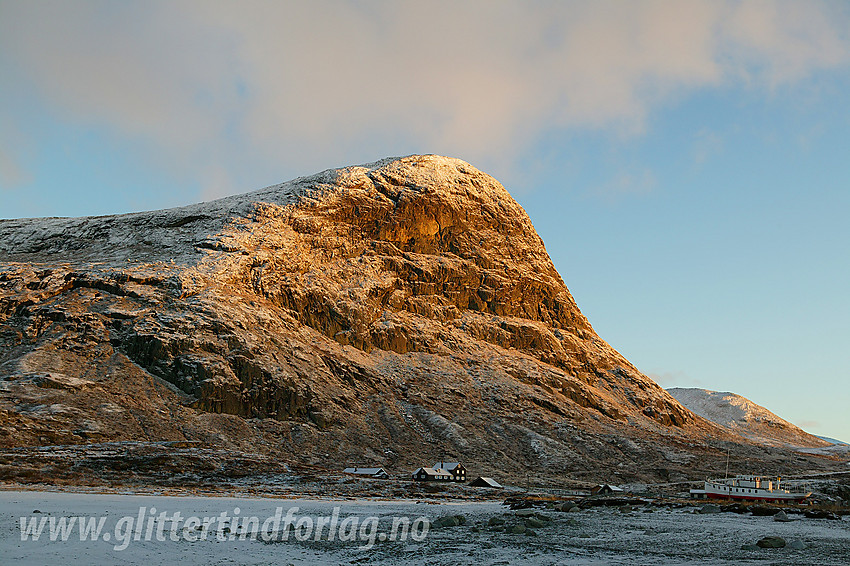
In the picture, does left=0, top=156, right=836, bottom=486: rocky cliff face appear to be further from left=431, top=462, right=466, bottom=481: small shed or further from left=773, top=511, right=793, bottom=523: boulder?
left=773, top=511, right=793, bottom=523: boulder

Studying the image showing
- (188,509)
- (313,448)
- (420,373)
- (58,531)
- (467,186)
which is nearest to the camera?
(58,531)

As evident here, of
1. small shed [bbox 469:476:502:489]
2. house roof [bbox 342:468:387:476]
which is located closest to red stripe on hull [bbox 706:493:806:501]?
small shed [bbox 469:476:502:489]

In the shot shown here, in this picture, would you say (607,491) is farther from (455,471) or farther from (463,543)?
(463,543)

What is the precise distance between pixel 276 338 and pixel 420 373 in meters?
28.1

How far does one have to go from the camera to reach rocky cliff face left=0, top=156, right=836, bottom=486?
3957 inches

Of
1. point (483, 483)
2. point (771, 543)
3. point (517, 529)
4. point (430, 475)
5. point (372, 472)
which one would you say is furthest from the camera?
point (372, 472)

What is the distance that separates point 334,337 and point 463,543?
105077mm

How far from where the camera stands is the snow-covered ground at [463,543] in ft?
75.8

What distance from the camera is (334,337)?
131 meters

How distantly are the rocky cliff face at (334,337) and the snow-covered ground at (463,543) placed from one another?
59087 mm

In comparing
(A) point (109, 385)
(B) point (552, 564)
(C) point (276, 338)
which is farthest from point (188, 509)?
(C) point (276, 338)

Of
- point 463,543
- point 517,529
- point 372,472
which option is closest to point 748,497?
point 517,529

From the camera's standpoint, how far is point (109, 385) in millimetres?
99250

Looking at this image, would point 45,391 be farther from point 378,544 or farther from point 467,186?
point 467,186
